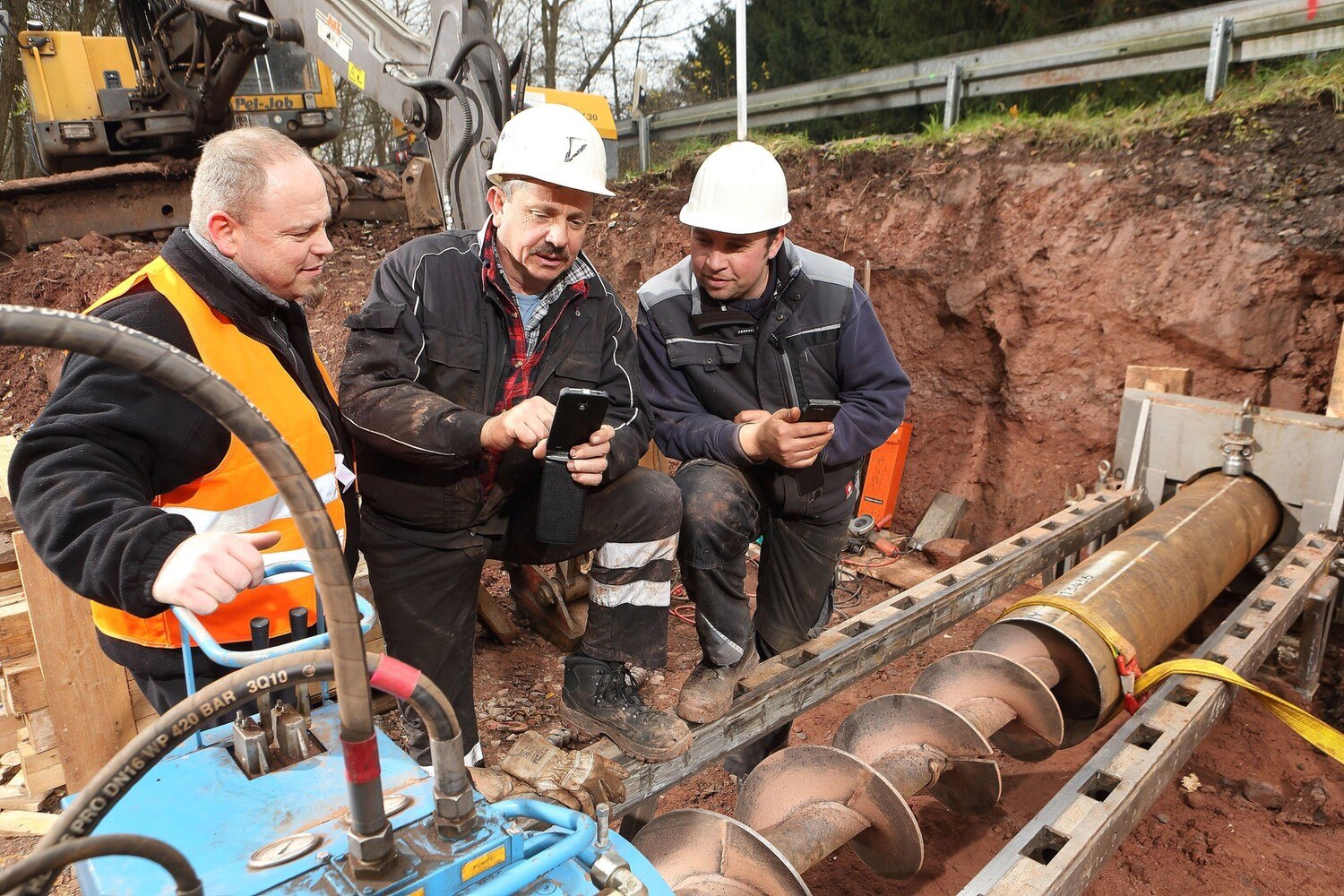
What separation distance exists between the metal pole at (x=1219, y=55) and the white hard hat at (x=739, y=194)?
394 cm

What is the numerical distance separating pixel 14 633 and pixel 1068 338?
5.74 metres

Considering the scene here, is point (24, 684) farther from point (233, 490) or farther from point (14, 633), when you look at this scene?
point (233, 490)

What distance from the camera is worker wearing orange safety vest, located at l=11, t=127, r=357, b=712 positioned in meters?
1.54

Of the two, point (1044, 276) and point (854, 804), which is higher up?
point (1044, 276)

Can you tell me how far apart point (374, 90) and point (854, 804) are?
4.98 m

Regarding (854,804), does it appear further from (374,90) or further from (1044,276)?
(374,90)

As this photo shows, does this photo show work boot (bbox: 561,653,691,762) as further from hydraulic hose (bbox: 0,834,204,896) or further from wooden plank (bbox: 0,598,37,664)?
wooden plank (bbox: 0,598,37,664)

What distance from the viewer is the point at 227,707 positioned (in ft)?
3.42

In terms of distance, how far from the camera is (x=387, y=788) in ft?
4.45

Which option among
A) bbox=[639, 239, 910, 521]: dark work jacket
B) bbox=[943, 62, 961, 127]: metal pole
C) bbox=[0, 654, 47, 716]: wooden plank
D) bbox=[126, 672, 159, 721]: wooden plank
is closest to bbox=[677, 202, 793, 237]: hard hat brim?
bbox=[639, 239, 910, 521]: dark work jacket

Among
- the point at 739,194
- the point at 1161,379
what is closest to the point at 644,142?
the point at 1161,379

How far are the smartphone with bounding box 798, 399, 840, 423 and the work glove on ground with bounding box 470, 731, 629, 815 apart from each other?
1185mm

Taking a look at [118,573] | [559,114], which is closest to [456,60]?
[559,114]

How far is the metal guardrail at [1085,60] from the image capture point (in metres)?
5.12
